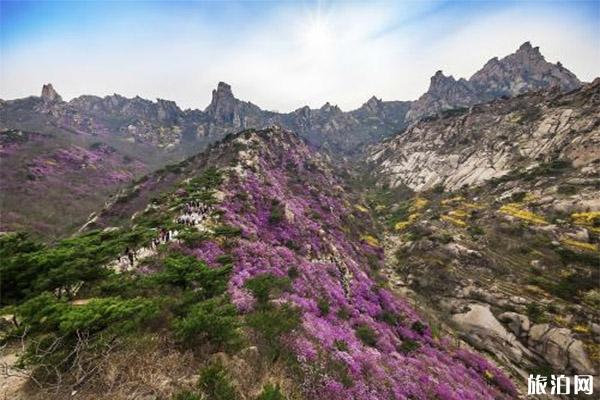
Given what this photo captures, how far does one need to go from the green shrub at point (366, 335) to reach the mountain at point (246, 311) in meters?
0.07

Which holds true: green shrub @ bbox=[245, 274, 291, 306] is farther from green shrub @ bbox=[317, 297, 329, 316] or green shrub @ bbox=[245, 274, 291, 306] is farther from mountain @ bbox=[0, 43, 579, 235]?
mountain @ bbox=[0, 43, 579, 235]

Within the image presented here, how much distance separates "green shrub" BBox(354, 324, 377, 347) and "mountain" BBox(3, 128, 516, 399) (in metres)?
0.07

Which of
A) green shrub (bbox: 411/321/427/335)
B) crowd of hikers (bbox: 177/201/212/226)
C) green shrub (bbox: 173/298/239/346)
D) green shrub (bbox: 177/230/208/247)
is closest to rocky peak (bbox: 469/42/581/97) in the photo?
green shrub (bbox: 411/321/427/335)

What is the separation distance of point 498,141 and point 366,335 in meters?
63.7

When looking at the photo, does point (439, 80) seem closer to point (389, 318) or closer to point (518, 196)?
point (518, 196)

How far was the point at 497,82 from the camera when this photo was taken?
17962 centimetres

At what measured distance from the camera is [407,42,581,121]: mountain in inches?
6417

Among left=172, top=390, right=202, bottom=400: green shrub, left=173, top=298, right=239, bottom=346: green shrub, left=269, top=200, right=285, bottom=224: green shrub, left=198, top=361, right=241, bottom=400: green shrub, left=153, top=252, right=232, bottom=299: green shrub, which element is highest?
left=269, top=200, right=285, bottom=224: green shrub

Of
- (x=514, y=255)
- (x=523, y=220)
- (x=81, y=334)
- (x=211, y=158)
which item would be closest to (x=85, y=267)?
(x=81, y=334)

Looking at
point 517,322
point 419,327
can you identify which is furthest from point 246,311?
point 517,322

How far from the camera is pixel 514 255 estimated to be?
32844mm

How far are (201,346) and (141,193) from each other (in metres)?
48.9

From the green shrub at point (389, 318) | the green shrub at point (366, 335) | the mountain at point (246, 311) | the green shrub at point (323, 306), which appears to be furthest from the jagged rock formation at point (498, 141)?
the green shrub at point (323, 306)

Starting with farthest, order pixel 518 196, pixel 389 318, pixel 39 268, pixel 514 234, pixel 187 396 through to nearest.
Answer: pixel 518 196, pixel 514 234, pixel 389 318, pixel 39 268, pixel 187 396
